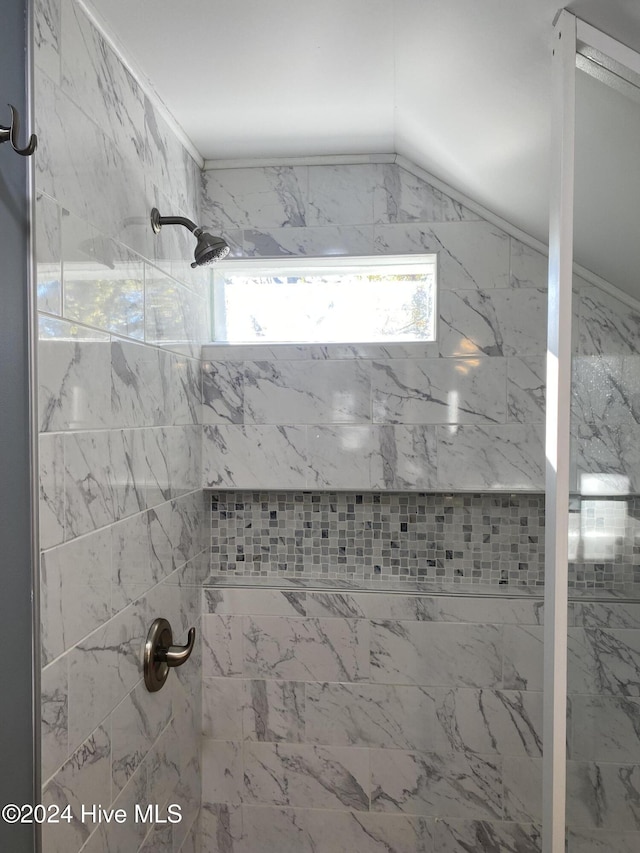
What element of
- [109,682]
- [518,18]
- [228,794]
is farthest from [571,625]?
[228,794]

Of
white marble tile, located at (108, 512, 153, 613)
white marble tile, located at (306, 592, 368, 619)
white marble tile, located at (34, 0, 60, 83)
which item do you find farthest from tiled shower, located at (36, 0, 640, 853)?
white marble tile, located at (34, 0, 60, 83)

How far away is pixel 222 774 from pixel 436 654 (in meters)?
0.85

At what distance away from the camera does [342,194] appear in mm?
2199

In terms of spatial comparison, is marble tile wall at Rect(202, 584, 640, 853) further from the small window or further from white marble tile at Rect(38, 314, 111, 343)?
white marble tile at Rect(38, 314, 111, 343)

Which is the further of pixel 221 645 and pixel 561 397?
pixel 221 645

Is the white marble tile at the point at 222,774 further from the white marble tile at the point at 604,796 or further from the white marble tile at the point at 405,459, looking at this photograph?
the white marble tile at the point at 604,796

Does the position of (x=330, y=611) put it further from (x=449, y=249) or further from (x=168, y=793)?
(x=449, y=249)

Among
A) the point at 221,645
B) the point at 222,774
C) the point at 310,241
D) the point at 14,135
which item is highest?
the point at 310,241

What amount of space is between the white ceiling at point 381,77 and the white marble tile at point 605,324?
4 centimetres

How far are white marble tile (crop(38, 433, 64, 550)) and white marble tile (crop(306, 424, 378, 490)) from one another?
1094 mm

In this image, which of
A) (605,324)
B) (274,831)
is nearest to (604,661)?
(605,324)

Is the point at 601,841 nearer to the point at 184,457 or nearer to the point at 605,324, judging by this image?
the point at 605,324

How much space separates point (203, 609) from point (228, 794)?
2.09 feet

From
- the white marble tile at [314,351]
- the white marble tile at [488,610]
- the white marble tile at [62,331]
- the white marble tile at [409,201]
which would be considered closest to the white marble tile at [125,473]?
the white marble tile at [62,331]
